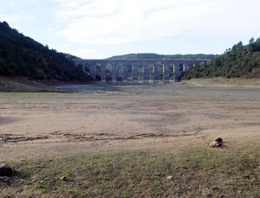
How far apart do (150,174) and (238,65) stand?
7274cm

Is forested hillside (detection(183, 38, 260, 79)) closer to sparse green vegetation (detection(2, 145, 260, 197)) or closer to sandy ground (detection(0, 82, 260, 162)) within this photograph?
sandy ground (detection(0, 82, 260, 162))

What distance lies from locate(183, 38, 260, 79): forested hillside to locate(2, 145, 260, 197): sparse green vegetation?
58522mm

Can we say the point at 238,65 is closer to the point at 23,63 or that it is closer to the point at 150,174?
the point at 23,63

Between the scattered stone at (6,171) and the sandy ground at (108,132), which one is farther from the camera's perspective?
the sandy ground at (108,132)

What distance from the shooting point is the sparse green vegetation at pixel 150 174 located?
5.79m

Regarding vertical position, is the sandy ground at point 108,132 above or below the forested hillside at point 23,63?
below

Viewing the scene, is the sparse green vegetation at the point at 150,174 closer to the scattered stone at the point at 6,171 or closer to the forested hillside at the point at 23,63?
the scattered stone at the point at 6,171

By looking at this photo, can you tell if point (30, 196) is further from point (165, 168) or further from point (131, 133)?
point (131, 133)

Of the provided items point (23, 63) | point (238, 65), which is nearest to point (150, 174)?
point (23, 63)

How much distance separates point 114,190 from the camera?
5.83 metres

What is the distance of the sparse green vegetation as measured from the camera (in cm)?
579

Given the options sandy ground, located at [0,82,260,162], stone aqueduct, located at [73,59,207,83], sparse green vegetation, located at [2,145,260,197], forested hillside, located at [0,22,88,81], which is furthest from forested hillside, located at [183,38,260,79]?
sparse green vegetation, located at [2,145,260,197]

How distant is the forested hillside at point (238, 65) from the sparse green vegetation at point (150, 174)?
5852cm

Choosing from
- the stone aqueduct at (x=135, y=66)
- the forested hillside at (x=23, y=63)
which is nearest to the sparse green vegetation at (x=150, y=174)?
the forested hillside at (x=23, y=63)
